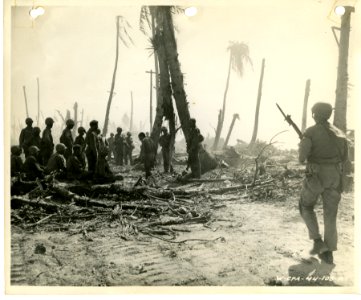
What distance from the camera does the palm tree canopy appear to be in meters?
4.14

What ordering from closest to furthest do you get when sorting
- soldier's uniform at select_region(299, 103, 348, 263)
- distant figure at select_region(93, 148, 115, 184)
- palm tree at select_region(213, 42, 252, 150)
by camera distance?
soldier's uniform at select_region(299, 103, 348, 263), palm tree at select_region(213, 42, 252, 150), distant figure at select_region(93, 148, 115, 184)

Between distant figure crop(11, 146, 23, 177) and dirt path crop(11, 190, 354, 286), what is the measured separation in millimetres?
543

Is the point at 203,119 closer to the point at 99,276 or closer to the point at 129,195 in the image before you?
the point at 129,195

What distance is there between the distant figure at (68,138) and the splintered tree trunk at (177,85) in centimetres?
107

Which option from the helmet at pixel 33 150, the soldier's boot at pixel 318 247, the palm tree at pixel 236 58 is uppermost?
the palm tree at pixel 236 58

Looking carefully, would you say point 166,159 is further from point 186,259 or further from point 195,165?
point 186,259

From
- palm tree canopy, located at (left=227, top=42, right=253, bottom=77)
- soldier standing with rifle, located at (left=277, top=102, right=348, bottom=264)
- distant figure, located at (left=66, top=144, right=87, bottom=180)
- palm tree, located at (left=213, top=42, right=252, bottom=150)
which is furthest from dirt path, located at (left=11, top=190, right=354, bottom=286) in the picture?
palm tree canopy, located at (left=227, top=42, right=253, bottom=77)

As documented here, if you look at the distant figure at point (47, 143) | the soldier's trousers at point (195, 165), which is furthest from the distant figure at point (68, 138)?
the soldier's trousers at point (195, 165)

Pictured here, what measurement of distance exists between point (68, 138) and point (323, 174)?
96.2 inches

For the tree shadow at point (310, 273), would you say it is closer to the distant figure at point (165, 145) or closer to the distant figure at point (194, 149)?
the distant figure at point (194, 149)

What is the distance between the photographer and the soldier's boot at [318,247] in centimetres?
402

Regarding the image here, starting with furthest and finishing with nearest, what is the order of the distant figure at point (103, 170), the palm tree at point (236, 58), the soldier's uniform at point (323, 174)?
the distant figure at point (103, 170) → the palm tree at point (236, 58) → the soldier's uniform at point (323, 174)

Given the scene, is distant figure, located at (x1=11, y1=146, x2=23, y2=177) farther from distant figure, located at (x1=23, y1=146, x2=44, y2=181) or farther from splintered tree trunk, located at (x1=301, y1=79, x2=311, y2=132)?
splintered tree trunk, located at (x1=301, y1=79, x2=311, y2=132)

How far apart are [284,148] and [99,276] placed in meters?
2.14
